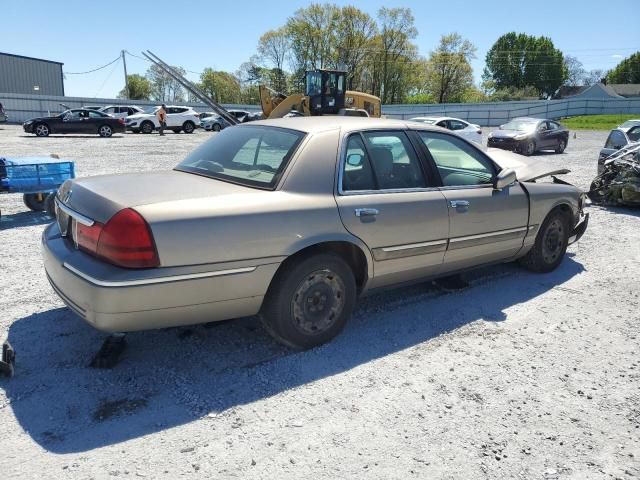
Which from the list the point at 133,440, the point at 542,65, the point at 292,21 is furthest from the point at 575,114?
the point at 133,440

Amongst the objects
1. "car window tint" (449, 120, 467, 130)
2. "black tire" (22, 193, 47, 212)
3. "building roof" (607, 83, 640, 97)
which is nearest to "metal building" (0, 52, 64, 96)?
"car window tint" (449, 120, 467, 130)

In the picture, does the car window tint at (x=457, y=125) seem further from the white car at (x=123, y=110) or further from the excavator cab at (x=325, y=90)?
the white car at (x=123, y=110)

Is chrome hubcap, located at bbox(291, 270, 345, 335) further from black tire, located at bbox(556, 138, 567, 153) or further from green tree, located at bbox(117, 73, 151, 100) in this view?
green tree, located at bbox(117, 73, 151, 100)

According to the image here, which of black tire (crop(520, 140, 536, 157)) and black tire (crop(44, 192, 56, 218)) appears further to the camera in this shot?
black tire (crop(520, 140, 536, 157))

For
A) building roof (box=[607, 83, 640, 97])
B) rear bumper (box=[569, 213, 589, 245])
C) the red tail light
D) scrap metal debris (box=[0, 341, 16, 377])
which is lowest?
scrap metal debris (box=[0, 341, 16, 377])

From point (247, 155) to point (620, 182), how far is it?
25.3 feet

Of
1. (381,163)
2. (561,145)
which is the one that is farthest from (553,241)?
(561,145)

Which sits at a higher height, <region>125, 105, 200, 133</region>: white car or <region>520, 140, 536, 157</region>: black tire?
<region>125, 105, 200, 133</region>: white car

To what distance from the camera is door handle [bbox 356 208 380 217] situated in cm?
Result: 356

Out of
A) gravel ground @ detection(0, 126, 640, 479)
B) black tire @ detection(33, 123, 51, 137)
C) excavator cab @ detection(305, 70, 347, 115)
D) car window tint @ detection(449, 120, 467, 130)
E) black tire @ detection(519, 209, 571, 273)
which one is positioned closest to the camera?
gravel ground @ detection(0, 126, 640, 479)

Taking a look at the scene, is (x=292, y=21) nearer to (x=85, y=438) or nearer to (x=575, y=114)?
(x=575, y=114)

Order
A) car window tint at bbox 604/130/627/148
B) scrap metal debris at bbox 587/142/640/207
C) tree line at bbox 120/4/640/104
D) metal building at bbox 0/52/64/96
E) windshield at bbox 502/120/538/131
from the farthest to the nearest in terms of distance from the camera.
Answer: tree line at bbox 120/4/640/104, metal building at bbox 0/52/64/96, windshield at bbox 502/120/538/131, car window tint at bbox 604/130/627/148, scrap metal debris at bbox 587/142/640/207

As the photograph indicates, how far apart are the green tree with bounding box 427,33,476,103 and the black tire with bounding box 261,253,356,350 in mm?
74291

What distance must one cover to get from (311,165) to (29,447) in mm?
2276
